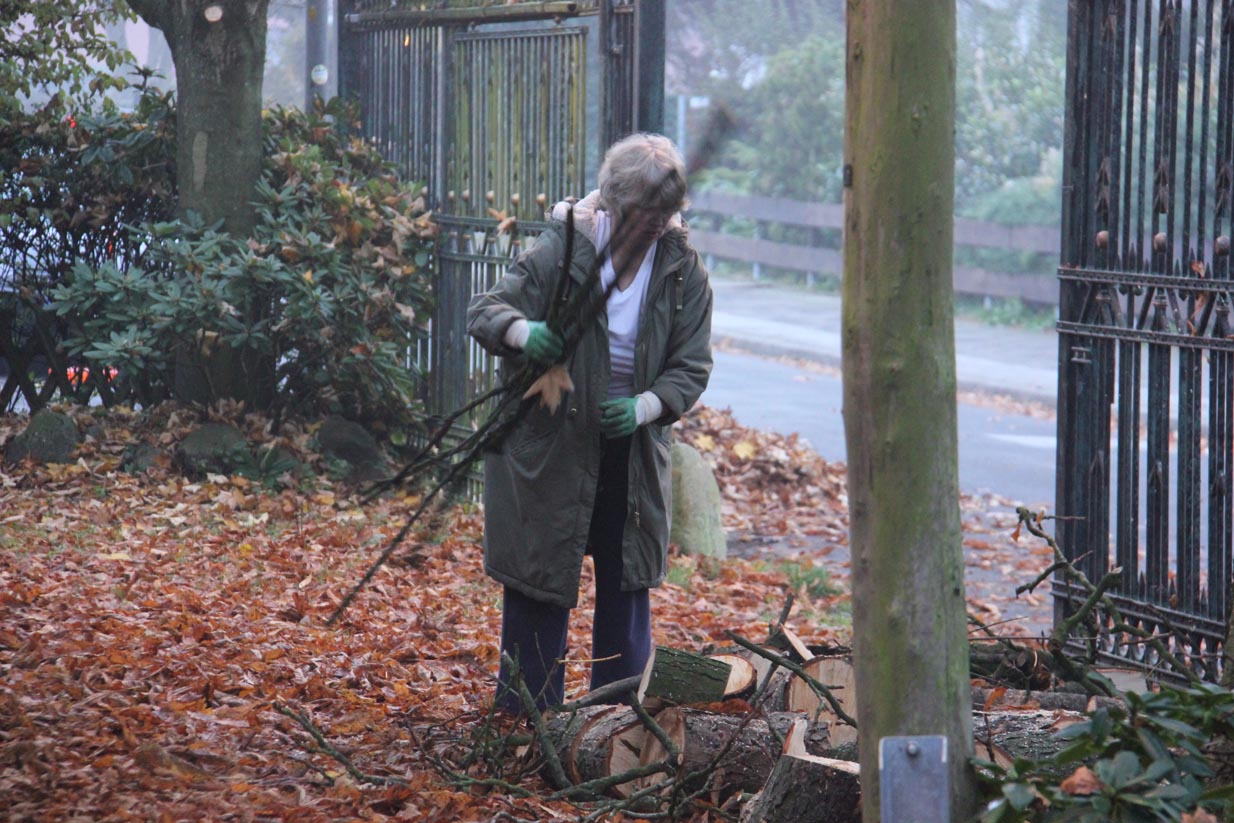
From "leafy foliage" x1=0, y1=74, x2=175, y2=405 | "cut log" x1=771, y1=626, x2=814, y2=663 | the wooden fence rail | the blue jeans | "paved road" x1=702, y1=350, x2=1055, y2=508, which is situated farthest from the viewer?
the wooden fence rail

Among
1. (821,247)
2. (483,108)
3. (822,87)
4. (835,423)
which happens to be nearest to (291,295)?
(483,108)

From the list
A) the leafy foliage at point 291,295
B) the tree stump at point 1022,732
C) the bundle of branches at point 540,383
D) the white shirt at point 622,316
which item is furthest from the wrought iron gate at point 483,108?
the tree stump at point 1022,732

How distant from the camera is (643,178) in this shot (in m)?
4.03

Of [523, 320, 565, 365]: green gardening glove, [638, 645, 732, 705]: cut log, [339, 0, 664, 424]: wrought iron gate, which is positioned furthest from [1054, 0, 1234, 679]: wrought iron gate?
[339, 0, 664, 424]: wrought iron gate

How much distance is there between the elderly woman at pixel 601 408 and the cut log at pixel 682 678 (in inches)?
14.2

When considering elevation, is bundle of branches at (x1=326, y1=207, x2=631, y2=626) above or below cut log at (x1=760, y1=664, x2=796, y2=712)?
above

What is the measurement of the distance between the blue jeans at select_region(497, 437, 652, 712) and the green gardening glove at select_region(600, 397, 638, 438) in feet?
0.56

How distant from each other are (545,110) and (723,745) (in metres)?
5.15

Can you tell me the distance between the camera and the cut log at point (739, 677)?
413 cm

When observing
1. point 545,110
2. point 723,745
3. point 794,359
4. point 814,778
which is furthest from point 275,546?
point 794,359

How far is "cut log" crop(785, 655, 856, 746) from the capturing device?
13.4ft

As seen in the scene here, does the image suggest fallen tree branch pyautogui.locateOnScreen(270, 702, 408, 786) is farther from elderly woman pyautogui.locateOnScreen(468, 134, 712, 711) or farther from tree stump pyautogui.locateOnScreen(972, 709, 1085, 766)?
tree stump pyautogui.locateOnScreen(972, 709, 1085, 766)

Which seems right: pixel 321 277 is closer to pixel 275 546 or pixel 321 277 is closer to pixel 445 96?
pixel 445 96

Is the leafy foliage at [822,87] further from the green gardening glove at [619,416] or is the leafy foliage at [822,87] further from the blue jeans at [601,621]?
the green gardening glove at [619,416]
